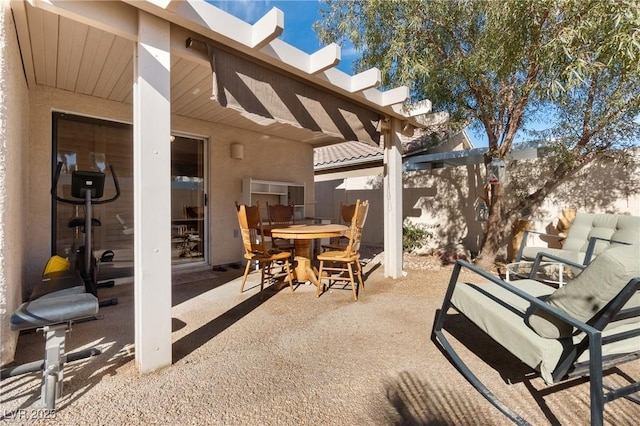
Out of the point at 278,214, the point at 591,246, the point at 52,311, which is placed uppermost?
the point at 278,214

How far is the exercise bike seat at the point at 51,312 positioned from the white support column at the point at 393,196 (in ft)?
12.4

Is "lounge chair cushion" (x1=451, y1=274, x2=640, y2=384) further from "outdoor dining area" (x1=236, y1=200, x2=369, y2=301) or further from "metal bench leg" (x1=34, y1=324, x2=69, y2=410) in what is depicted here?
"metal bench leg" (x1=34, y1=324, x2=69, y2=410)

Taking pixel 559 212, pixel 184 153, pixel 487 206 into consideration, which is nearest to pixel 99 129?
pixel 184 153

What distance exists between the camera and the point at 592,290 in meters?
1.51

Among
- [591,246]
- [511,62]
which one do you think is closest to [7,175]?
[511,62]

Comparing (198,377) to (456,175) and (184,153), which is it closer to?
(184,153)

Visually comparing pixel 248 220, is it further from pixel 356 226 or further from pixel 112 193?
pixel 112 193

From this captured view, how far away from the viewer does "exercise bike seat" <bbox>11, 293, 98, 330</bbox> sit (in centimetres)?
172

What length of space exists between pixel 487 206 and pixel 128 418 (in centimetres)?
561

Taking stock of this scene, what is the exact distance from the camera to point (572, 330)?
5.24 feet

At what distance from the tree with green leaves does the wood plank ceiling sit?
7.15ft

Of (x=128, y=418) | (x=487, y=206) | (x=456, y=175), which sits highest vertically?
(x=456, y=175)

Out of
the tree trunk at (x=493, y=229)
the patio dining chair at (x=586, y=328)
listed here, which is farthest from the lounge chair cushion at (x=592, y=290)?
the tree trunk at (x=493, y=229)

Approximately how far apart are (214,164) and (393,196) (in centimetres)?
319
